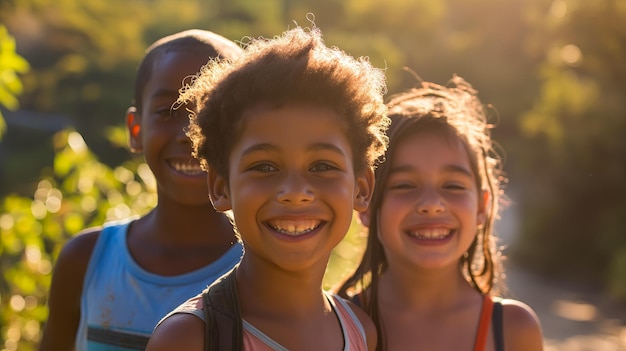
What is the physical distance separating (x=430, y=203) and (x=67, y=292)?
1096 millimetres

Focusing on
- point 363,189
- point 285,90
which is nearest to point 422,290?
point 363,189

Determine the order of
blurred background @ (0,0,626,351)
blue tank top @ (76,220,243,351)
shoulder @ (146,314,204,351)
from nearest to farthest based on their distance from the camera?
shoulder @ (146,314,204,351) < blue tank top @ (76,220,243,351) < blurred background @ (0,0,626,351)

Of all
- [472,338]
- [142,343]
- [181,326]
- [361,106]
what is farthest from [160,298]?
[472,338]

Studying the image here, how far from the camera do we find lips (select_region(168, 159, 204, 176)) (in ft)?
7.95

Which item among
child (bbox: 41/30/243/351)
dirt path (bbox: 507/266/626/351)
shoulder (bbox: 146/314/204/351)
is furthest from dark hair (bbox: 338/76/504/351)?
dirt path (bbox: 507/266/626/351)

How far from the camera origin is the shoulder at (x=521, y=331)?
2631mm

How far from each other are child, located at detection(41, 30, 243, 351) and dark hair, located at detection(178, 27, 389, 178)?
0.32 m

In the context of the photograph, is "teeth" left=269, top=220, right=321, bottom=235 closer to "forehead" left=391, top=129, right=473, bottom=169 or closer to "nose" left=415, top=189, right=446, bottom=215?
"nose" left=415, top=189, right=446, bottom=215

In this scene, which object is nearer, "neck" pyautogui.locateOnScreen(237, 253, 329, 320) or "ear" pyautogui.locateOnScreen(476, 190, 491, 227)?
"neck" pyautogui.locateOnScreen(237, 253, 329, 320)

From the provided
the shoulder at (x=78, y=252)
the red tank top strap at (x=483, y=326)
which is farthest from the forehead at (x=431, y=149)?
the shoulder at (x=78, y=252)

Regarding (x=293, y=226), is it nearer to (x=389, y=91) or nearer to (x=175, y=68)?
(x=175, y=68)

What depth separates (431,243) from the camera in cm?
272

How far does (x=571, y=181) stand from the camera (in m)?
11.9

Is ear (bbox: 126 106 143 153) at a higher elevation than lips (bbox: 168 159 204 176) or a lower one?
higher
